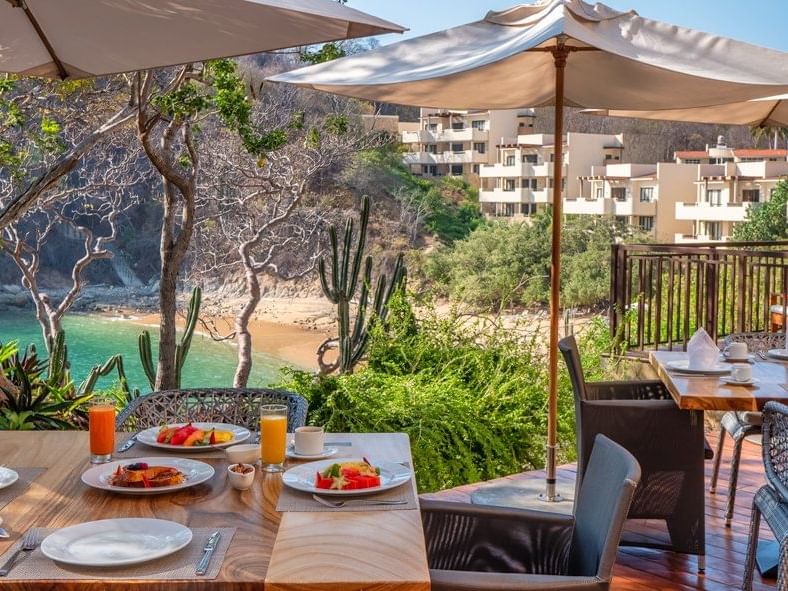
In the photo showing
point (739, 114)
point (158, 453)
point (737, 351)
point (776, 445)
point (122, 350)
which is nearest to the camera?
point (158, 453)

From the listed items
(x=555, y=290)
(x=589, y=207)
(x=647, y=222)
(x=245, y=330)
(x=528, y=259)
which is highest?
(x=589, y=207)

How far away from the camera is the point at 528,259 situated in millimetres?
22406

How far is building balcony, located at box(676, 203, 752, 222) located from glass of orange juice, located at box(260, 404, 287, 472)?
23441mm

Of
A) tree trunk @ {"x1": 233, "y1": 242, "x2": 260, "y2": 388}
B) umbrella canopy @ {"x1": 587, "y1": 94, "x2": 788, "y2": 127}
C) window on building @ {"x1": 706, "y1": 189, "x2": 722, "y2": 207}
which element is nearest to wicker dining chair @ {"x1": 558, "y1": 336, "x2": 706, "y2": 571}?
umbrella canopy @ {"x1": 587, "y1": 94, "x2": 788, "y2": 127}

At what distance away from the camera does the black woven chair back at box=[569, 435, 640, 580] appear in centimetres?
162

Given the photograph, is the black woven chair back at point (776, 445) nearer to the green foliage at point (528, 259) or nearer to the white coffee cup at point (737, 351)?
the white coffee cup at point (737, 351)

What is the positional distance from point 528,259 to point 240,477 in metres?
Answer: 20.9

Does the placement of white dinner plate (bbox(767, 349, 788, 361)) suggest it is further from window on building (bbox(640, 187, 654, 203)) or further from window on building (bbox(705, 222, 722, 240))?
window on building (bbox(640, 187, 654, 203))

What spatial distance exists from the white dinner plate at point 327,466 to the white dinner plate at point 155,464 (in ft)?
0.56

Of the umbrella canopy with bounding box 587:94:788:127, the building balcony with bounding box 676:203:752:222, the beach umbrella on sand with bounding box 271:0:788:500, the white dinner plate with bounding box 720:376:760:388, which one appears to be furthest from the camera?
the building balcony with bounding box 676:203:752:222

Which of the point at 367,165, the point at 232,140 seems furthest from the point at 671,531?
the point at 367,165

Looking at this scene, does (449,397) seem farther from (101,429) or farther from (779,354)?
(101,429)

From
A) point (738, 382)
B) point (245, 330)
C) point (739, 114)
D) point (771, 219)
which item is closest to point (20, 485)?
point (738, 382)

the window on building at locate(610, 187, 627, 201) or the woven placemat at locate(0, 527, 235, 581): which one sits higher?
the window on building at locate(610, 187, 627, 201)
